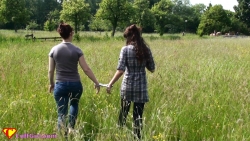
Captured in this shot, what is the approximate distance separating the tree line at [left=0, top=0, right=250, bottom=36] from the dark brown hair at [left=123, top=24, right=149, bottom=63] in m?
18.1

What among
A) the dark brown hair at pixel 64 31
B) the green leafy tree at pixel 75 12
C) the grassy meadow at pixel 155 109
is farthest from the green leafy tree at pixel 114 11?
the dark brown hair at pixel 64 31

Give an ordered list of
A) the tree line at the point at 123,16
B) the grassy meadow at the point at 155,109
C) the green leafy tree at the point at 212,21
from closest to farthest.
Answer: the grassy meadow at the point at 155,109, the tree line at the point at 123,16, the green leafy tree at the point at 212,21

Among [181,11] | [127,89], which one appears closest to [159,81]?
[127,89]

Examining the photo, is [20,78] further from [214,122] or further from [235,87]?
[235,87]

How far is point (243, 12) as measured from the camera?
5900 cm

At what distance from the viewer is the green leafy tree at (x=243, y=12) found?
5897 cm

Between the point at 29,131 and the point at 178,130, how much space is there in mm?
1870

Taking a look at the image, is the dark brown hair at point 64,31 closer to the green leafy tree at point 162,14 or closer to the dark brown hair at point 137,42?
the dark brown hair at point 137,42

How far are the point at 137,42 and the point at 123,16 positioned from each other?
27.8 metres

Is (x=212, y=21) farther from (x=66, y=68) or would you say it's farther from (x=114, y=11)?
(x=66, y=68)

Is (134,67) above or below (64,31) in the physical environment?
below

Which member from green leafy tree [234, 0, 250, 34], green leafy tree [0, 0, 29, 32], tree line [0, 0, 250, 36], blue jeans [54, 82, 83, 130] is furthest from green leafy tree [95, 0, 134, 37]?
green leafy tree [234, 0, 250, 34]

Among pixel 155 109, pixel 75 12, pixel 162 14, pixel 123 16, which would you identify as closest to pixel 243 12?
pixel 162 14

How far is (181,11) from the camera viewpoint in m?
79.0
